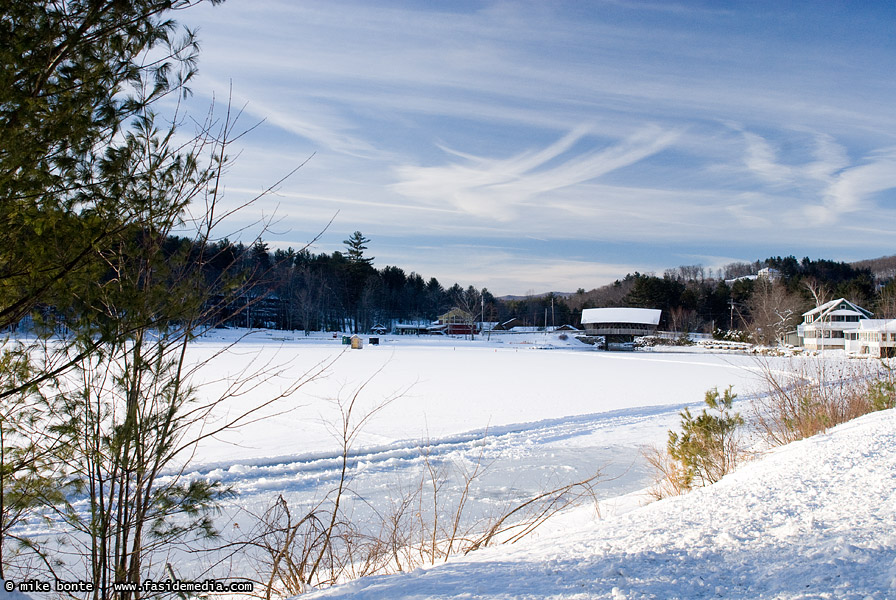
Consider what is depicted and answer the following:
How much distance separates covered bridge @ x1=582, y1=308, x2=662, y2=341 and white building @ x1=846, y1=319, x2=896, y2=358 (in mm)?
18251

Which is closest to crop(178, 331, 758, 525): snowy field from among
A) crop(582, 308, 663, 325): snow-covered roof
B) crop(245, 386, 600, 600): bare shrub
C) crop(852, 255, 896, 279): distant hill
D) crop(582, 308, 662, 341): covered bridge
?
crop(245, 386, 600, 600): bare shrub

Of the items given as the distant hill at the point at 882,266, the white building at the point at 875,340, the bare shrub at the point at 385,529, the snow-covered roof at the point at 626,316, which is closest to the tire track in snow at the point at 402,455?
the bare shrub at the point at 385,529

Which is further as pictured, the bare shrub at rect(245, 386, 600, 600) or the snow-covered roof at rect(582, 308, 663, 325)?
Answer: the snow-covered roof at rect(582, 308, 663, 325)

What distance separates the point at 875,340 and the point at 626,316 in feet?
76.3

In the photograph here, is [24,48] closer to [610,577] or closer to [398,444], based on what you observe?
[610,577]

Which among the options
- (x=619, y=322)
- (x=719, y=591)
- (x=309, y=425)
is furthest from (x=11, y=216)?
(x=619, y=322)

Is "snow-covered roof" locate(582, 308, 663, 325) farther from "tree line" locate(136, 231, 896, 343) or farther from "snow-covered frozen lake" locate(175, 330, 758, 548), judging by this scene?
"snow-covered frozen lake" locate(175, 330, 758, 548)

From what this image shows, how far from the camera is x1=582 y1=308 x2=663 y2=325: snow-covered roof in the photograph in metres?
59.0

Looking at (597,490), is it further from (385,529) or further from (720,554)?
(720,554)

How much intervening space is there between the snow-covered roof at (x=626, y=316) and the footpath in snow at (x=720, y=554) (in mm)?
57660

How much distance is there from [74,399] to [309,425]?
8.00m

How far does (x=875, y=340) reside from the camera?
39.6 meters

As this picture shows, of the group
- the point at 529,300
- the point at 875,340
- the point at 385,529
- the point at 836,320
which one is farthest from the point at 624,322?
the point at 385,529

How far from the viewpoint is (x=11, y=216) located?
270 cm
